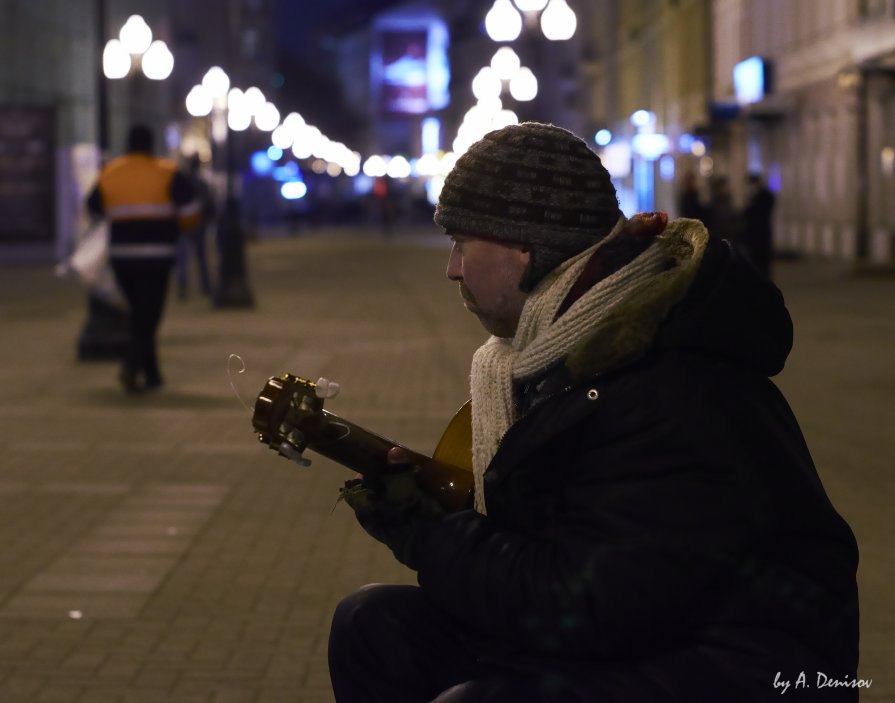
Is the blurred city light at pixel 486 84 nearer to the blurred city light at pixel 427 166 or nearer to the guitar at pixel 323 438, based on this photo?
the guitar at pixel 323 438

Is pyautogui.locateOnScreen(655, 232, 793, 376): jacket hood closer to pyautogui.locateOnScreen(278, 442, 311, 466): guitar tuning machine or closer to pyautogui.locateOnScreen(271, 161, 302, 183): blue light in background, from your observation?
pyautogui.locateOnScreen(278, 442, 311, 466): guitar tuning machine

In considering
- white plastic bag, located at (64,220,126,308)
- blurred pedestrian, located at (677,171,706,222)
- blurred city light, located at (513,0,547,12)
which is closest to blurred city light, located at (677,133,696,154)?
blurred pedestrian, located at (677,171,706,222)

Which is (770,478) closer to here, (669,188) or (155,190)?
(155,190)

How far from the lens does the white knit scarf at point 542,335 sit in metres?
2.54

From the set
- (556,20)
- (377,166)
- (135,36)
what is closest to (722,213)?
(556,20)

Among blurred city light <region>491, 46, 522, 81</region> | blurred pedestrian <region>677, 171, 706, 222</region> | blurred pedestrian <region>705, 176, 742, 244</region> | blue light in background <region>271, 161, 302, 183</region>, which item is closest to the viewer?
blurred pedestrian <region>705, 176, 742, 244</region>

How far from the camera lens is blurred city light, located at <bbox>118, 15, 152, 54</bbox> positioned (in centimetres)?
2531

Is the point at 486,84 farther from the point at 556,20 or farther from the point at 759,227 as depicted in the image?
the point at 556,20

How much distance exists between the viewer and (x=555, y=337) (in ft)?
8.36

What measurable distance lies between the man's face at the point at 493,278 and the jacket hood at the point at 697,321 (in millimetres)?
211

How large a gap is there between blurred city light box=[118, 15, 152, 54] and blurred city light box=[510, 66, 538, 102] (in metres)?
5.39

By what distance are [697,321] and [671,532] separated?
0.32 meters

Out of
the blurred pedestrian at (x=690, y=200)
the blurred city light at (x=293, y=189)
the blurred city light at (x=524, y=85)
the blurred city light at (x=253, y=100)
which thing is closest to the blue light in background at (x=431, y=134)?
the blurred city light at (x=293, y=189)

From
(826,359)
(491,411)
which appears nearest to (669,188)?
(826,359)
